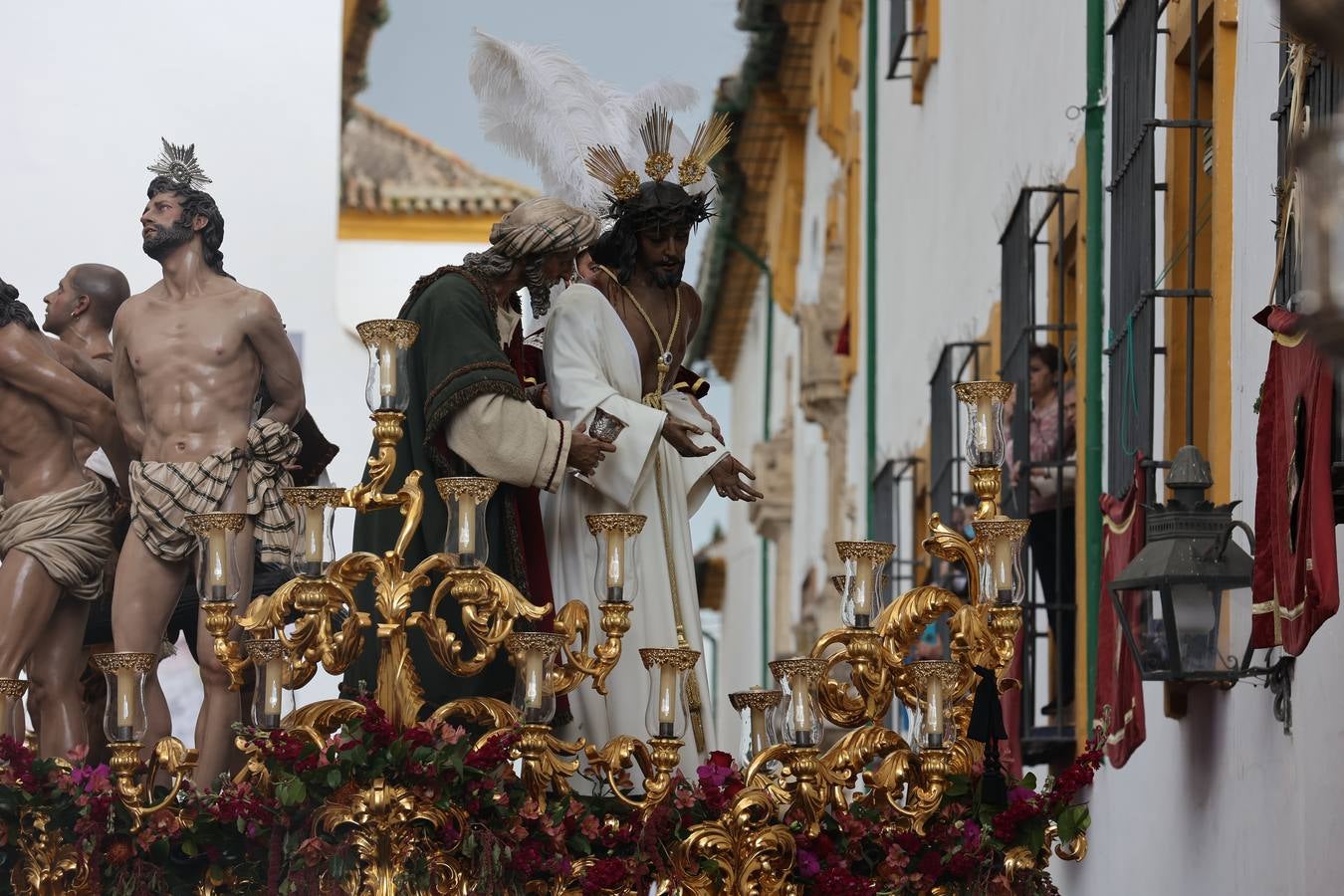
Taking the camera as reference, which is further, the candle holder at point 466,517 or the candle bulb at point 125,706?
the candle bulb at point 125,706

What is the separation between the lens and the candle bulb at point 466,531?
22.7 ft

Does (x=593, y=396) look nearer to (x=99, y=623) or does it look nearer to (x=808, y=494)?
(x=99, y=623)

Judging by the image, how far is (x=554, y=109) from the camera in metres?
8.88

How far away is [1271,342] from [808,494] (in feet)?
67.8

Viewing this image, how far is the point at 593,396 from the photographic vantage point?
7.86 meters

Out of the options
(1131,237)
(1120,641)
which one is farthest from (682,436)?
(1131,237)

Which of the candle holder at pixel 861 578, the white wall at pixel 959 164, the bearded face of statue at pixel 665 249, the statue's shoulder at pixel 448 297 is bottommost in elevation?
the candle holder at pixel 861 578

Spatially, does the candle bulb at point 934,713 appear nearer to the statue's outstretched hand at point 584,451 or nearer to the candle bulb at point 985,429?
the candle bulb at point 985,429

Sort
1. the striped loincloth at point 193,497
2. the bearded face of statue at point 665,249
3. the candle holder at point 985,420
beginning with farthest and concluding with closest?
the striped loincloth at point 193,497
the bearded face of statue at point 665,249
the candle holder at point 985,420

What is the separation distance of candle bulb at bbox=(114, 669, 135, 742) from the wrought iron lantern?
10.1ft

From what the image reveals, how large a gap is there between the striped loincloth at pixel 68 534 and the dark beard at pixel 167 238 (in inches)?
31.3

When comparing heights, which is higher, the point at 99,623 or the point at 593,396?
the point at 593,396

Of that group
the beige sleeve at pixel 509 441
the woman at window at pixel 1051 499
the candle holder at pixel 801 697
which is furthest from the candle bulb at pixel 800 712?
the woman at window at pixel 1051 499

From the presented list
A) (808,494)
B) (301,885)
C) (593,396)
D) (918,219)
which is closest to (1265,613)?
(593,396)
